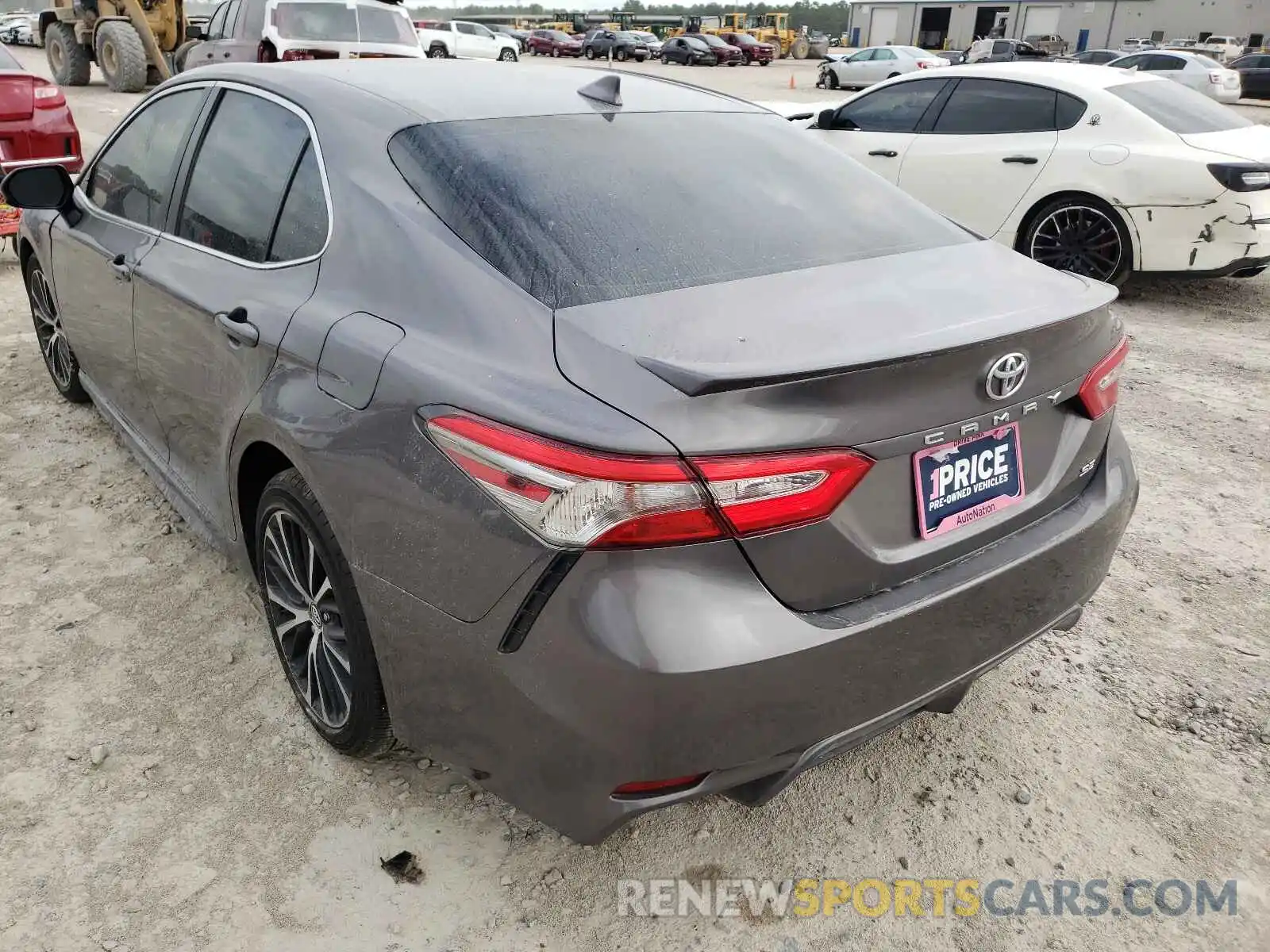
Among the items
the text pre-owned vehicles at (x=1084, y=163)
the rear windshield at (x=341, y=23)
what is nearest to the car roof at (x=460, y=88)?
the text pre-owned vehicles at (x=1084, y=163)

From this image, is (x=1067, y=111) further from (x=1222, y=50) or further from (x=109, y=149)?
(x=1222, y=50)

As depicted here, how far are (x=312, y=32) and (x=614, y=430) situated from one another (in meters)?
13.3

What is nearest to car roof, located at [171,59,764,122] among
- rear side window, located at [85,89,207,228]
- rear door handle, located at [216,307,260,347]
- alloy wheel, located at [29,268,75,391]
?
rear side window, located at [85,89,207,228]

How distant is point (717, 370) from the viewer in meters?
1.68

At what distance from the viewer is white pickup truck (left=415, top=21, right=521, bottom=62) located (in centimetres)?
3139

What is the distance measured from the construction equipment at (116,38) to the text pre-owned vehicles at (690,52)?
27.0 meters

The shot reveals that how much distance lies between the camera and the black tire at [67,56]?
63.6ft

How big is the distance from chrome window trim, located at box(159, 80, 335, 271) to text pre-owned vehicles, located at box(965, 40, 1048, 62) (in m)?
36.6

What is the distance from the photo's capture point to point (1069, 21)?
58812mm

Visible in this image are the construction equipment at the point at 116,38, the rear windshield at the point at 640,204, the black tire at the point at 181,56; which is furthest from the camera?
the construction equipment at the point at 116,38

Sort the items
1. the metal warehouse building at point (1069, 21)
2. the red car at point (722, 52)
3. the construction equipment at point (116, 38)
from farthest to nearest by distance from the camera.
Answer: the metal warehouse building at point (1069, 21)
the red car at point (722, 52)
the construction equipment at point (116, 38)

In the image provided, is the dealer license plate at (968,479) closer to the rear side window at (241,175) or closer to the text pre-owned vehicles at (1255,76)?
the rear side window at (241,175)

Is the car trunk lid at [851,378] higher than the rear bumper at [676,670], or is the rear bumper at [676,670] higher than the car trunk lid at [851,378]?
the car trunk lid at [851,378]

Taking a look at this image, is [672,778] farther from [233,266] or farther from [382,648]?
[233,266]
